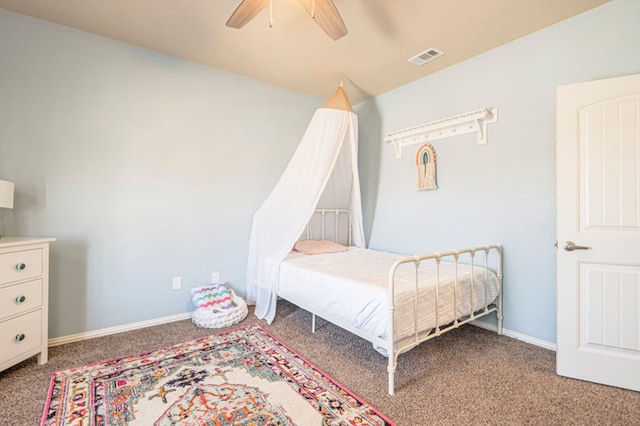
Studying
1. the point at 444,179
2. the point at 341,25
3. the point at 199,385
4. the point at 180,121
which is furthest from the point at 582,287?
the point at 180,121

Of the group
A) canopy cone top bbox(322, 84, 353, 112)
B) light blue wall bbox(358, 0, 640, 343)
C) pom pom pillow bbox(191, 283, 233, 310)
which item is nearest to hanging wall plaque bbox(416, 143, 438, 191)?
light blue wall bbox(358, 0, 640, 343)

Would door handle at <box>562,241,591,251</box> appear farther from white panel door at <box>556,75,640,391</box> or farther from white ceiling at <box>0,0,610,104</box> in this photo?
white ceiling at <box>0,0,610,104</box>

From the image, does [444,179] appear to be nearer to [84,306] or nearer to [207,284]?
[207,284]

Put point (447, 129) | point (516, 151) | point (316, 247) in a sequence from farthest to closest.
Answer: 1. point (316, 247)
2. point (447, 129)
3. point (516, 151)

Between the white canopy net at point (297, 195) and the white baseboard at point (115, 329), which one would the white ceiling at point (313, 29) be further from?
the white baseboard at point (115, 329)

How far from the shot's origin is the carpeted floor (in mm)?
1624

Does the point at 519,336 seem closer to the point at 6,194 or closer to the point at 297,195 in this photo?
the point at 297,195

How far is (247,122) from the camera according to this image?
3.48 meters

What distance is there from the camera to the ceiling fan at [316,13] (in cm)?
175

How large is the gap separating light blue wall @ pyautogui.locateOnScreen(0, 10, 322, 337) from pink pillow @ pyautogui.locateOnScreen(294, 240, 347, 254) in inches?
26.2

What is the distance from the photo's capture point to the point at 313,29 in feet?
8.23

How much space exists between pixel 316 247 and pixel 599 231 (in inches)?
94.6

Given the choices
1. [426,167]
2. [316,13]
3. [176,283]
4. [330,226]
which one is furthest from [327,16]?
[176,283]

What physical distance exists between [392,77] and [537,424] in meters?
3.20
